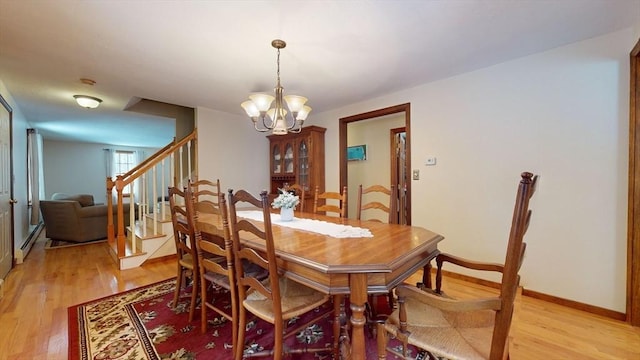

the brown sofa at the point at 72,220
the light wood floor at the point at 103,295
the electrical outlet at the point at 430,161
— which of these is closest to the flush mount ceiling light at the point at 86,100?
the brown sofa at the point at 72,220

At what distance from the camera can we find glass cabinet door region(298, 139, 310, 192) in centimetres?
415

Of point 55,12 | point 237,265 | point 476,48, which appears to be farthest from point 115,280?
point 476,48

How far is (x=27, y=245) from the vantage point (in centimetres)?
397

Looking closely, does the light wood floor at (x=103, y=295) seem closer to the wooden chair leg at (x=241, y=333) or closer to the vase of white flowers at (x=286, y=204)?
the wooden chair leg at (x=241, y=333)

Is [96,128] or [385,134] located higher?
[96,128]

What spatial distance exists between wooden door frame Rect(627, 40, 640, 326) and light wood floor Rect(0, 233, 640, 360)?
0.20 m

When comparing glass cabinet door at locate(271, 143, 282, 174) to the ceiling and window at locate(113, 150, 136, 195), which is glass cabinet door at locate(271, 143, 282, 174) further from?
window at locate(113, 150, 136, 195)

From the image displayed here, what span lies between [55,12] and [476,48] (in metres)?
3.11

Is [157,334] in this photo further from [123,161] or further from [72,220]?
[123,161]

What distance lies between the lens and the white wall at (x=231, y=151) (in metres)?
3.97

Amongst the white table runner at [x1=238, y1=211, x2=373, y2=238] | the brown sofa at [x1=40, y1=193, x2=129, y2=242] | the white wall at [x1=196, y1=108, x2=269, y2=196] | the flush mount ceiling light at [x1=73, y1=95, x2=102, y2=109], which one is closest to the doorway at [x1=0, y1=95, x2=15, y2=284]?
Result: the flush mount ceiling light at [x1=73, y1=95, x2=102, y2=109]

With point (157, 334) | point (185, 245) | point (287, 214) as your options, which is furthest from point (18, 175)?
point (287, 214)

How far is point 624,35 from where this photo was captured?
1.95 metres

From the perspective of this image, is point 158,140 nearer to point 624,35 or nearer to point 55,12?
point 55,12
